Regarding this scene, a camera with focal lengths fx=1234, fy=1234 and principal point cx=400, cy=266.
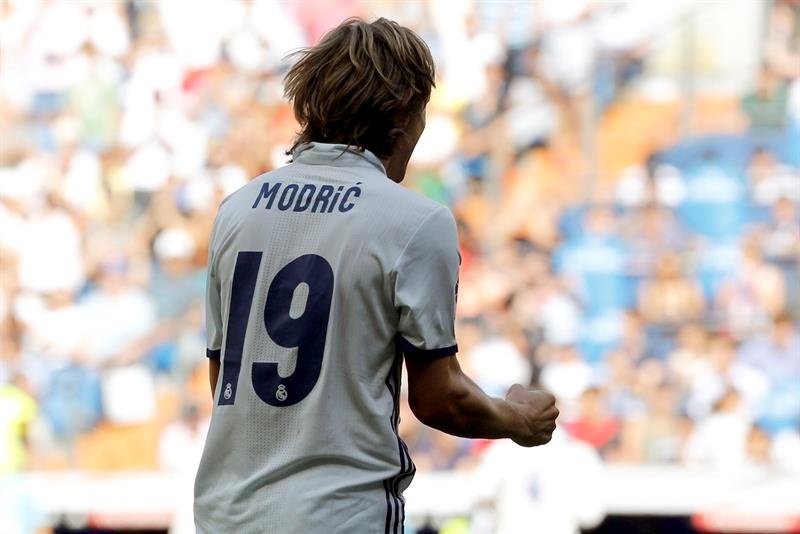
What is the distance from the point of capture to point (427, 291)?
178 cm

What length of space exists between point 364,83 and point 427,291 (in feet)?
1.09

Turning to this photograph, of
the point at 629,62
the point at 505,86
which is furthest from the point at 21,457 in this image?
the point at 629,62

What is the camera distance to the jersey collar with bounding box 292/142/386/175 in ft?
6.21

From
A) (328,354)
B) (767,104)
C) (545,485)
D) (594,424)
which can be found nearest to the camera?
(328,354)

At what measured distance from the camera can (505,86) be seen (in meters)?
7.20

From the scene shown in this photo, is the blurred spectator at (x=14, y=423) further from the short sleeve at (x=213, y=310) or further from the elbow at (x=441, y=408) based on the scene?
the elbow at (x=441, y=408)

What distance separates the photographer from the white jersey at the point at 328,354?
1.76 metres

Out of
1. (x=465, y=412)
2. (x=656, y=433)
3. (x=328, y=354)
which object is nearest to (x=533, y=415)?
(x=465, y=412)

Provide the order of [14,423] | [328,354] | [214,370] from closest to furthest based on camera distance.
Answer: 1. [328,354]
2. [214,370]
3. [14,423]

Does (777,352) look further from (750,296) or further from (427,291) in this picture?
(427,291)

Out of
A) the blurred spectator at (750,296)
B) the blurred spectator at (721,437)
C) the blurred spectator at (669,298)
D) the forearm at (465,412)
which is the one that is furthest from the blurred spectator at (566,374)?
the forearm at (465,412)

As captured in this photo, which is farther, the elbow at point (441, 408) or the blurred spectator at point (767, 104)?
the blurred spectator at point (767, 104)

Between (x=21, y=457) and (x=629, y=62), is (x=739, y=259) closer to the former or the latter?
(x=629, y=62)

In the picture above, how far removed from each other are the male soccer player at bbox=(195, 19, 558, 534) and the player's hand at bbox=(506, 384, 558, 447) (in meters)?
0.03
